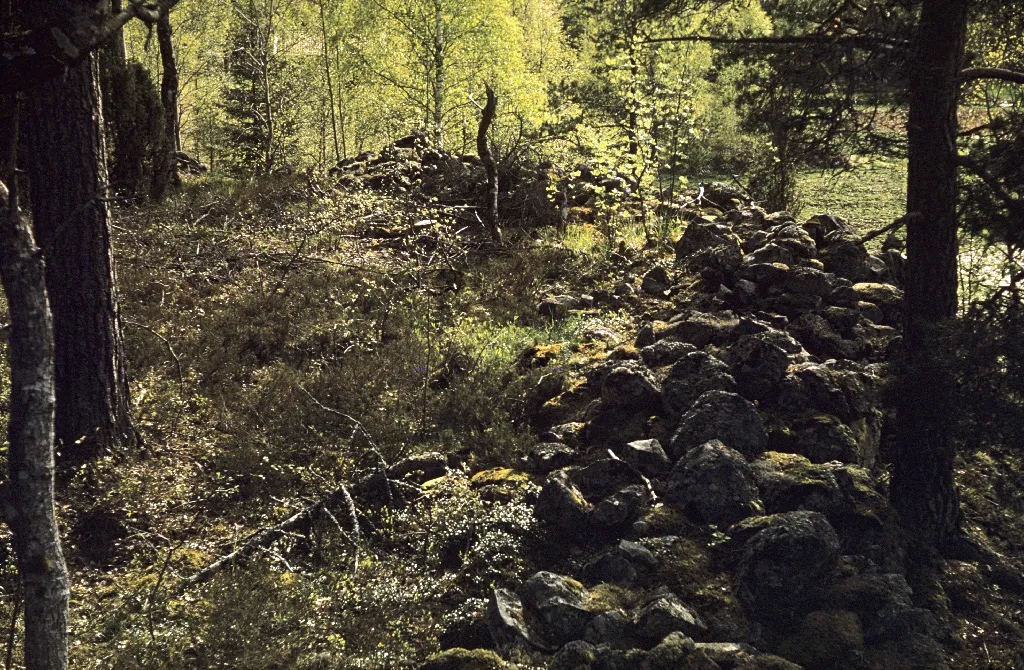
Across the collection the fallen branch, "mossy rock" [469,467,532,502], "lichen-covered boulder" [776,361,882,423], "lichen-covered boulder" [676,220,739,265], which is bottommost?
the fallen branch

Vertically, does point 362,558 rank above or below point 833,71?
below

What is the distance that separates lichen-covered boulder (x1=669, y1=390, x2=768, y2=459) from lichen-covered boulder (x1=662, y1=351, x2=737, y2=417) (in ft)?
1.08

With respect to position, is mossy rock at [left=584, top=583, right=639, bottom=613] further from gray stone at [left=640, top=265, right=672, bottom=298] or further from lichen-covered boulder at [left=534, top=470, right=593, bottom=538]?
gray stone at [left=640, top=265, right=672, bottom=298]

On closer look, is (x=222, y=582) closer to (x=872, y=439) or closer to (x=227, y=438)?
(x=227, y=438)

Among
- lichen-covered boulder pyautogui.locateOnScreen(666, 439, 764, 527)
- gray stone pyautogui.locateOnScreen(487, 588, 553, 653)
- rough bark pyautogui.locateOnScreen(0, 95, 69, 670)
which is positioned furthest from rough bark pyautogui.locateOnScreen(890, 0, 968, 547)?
rough bark pyautogui.locateOnScreen(0, 95, 69, 670)

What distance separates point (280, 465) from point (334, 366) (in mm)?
1923

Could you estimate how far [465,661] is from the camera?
15.0 feet

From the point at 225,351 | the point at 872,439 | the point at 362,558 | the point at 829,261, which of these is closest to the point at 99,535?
the point at 362,558

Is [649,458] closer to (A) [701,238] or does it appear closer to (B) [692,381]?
(B) [692,381]

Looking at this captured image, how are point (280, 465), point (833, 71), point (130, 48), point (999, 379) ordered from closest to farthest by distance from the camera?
point (999, 379) < point (833, 71) < point (280, 465) < point (130, 48)

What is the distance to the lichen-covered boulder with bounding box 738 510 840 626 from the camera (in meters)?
5.04

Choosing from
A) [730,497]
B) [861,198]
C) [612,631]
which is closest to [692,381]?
[730,497]

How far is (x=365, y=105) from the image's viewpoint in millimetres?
21500

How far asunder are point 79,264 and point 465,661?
16.3 ft
